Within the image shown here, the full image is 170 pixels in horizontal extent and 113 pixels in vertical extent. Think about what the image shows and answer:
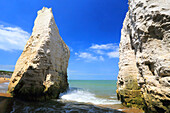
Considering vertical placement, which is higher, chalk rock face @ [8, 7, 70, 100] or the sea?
chalk rock face @ [8, 7, 70, 100]

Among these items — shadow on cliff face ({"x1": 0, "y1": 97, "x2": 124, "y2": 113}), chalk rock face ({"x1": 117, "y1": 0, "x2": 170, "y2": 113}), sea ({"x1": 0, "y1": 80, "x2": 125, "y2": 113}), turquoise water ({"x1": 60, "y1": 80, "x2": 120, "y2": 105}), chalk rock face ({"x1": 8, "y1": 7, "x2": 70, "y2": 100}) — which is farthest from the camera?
turquoise water ({"x1": 60, "y1": 80, "x2": 120, "y2": 105})

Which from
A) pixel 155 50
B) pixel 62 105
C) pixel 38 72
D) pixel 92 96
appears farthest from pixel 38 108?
pixel 155 50

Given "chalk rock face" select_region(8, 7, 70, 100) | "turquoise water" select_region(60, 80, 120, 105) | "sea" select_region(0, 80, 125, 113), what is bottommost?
"turquoise water" select_region(60, 80, 120, 105)

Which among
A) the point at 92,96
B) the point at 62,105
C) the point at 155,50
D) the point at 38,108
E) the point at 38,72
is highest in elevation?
the point at 155,50

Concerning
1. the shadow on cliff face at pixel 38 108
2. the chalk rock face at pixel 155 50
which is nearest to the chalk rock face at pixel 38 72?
the shadow on cliff face at pixel 38 108

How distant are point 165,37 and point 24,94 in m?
11.4

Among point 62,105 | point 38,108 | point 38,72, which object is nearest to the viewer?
point 38,108

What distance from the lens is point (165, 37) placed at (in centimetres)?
535

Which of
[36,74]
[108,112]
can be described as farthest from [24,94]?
[108,112]

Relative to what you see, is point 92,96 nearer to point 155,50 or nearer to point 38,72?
point 38,72

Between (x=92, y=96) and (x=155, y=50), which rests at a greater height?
(x=155, y=50)

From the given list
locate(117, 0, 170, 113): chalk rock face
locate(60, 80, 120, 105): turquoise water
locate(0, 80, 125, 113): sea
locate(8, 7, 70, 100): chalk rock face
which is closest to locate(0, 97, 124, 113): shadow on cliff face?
locate(0, 80, 125, 113): sea

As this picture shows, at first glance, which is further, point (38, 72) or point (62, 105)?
point (38, 72)

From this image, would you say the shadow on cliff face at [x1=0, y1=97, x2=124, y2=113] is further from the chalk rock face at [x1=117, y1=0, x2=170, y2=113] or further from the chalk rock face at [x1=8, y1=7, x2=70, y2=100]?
the chalk rock face at [x1=117, y1=0, x2=170, y2=113]
